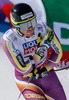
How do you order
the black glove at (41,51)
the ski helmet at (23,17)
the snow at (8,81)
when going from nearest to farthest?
the ski helmet at (23,17) → the black glove at (41,51) → the snow at (8,81)

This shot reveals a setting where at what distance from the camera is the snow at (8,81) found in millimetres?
2284

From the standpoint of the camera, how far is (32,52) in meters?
1.82

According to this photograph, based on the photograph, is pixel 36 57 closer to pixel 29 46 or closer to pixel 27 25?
pixel 29 46

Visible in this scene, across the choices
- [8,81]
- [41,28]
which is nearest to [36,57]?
[41,28]

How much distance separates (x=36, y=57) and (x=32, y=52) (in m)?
0.04

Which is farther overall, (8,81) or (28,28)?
(8,81)

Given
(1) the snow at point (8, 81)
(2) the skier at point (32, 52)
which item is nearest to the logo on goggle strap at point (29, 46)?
(2) the skier at point (32, 52)

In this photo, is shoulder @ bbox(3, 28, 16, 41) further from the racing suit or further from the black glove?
the black glove

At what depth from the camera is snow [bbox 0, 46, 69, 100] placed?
7.49ft

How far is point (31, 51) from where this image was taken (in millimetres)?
1813

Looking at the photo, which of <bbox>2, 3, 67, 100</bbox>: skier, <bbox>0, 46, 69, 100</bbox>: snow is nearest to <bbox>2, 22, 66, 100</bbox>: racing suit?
<bbox>2, 3, 67, 100</bbox>: skier

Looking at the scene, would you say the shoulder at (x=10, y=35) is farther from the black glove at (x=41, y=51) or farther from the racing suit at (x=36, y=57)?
the black glove at (x=41, y=51)

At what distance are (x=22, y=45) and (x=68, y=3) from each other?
2.92 ft

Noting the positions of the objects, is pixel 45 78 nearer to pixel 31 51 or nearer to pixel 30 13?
pixel 31 51
